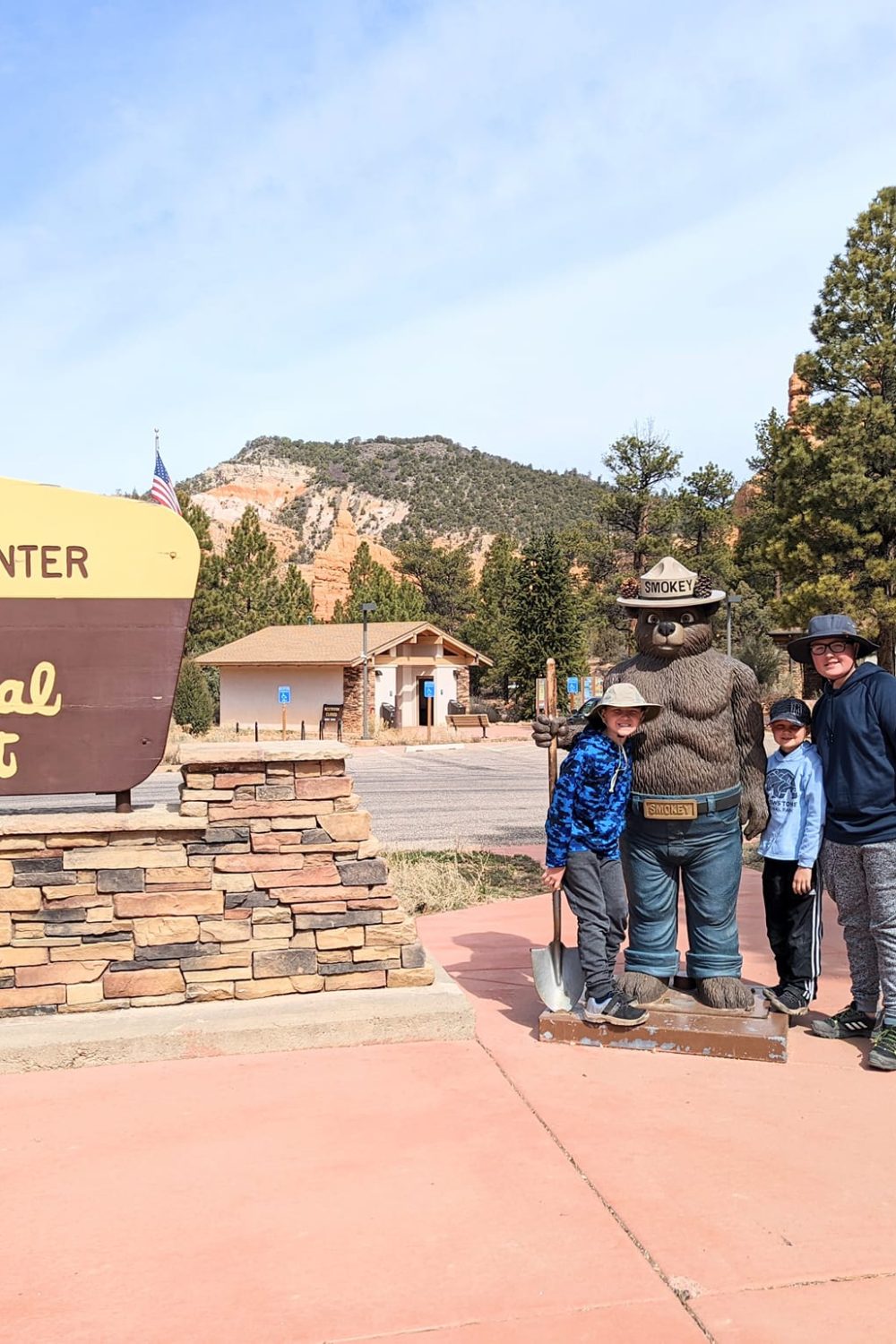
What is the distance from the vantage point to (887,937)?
13.7ft

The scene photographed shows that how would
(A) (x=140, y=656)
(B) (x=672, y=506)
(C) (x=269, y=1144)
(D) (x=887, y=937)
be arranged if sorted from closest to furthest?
1. (C) (x=269, y=1144)
2. (D) (x=887, y=937)
3. (A) (x=140, y=656)
4. (B) (x=672, y=506)

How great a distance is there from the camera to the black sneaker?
4.43m

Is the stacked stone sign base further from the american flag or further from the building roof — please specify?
the building roof

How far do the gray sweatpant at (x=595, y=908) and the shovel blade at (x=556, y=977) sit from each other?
11 centimetres

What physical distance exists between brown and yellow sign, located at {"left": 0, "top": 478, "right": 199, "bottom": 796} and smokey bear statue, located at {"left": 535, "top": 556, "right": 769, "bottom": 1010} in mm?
1649

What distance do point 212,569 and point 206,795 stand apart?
3722 centimetres

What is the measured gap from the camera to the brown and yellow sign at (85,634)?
14.4 feet

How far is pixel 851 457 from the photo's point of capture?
27109 mm

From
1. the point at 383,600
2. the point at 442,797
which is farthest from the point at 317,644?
the point at 442,797

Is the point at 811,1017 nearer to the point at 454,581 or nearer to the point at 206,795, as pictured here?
the point at 206,795

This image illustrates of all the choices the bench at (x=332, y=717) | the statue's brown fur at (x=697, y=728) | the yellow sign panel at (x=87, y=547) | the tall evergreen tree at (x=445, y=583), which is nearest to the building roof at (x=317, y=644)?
the bench at (x=332, y=717)

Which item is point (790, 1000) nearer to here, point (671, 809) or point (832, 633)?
point (671, 809)

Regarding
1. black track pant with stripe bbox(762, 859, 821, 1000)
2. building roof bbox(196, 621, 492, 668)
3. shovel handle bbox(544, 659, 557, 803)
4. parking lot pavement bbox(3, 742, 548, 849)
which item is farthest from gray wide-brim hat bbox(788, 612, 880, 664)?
building roof bbox(196, 621, 492, 668)

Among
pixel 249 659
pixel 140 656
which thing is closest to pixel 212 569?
pixel 249 659
